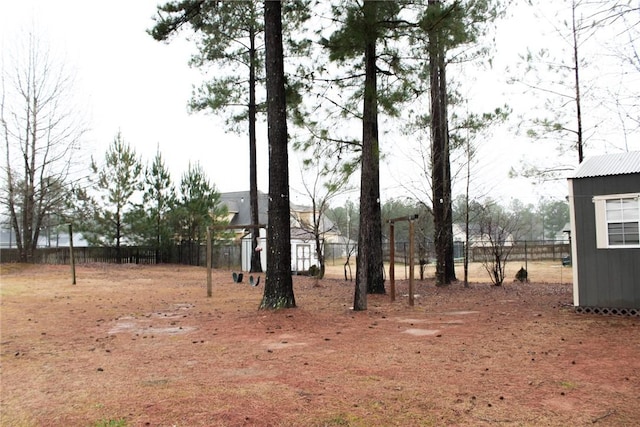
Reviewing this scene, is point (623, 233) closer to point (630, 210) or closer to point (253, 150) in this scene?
point (630, 210)

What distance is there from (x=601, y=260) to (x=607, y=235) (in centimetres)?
44

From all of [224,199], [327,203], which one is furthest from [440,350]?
[224,199]

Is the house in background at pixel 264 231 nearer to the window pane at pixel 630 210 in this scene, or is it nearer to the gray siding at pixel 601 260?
the gray siding at pixel 601 260

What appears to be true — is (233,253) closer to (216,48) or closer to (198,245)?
(198,245)

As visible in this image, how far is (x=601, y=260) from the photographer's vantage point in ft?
26.8

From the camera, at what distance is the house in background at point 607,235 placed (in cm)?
793

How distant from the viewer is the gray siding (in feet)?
26.0

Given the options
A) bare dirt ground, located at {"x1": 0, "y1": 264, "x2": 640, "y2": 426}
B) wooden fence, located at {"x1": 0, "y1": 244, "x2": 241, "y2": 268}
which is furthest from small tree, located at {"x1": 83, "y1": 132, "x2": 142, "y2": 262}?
bare dirt ground, located at {"x1": 0, "y1": 264, "x2": 640, "y2": 426}

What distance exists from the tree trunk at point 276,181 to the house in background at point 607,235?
5098mm

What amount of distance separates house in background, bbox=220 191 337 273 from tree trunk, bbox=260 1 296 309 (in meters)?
6.70

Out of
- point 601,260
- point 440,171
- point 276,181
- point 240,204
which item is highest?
point 240,204

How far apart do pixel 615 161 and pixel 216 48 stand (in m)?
14.8

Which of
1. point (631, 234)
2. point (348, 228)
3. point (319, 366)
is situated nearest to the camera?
point (319, 366)

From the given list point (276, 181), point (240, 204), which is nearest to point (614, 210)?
point (276, 181)
